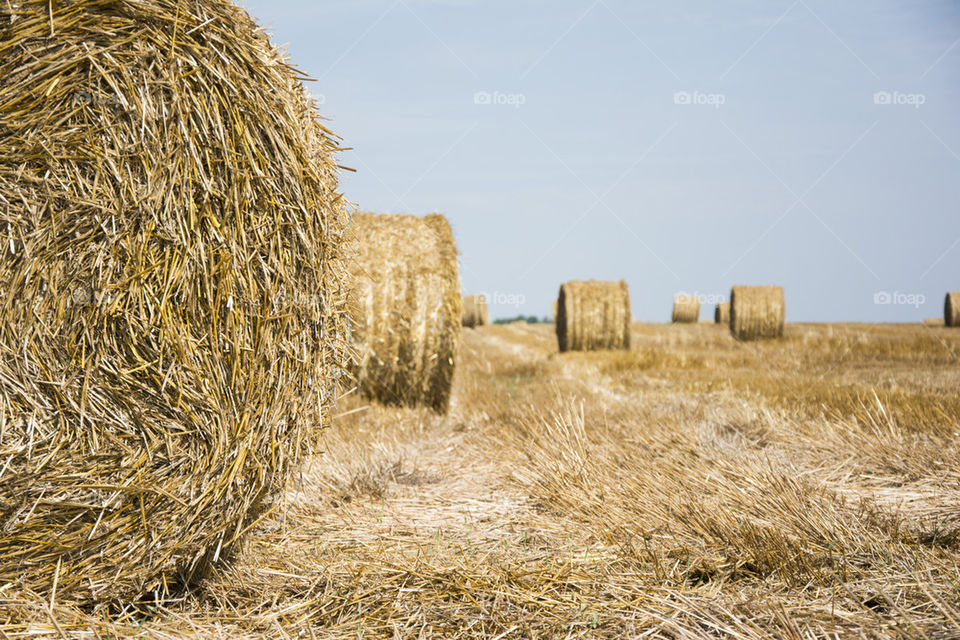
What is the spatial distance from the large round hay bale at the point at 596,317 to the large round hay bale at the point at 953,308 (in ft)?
43.8

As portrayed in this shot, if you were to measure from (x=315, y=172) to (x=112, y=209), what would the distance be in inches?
29.8

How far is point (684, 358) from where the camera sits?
11047 millimetres

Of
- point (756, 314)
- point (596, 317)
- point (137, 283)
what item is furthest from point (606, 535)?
point (756, 314)

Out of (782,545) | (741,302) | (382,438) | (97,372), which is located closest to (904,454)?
(782,545)

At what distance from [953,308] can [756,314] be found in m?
8.70

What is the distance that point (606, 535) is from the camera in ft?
10.9

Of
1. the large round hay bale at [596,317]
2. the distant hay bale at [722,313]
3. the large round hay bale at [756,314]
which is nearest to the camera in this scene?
the large round hay bale at [596,317]

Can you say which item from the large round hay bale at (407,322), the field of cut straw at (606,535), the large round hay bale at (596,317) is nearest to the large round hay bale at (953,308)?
the large round hay bale at (596,317)

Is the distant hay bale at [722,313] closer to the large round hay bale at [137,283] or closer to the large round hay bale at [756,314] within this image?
the large round hay bale at [756,314]

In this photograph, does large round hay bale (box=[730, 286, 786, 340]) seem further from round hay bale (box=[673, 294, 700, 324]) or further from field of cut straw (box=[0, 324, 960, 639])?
field of cut straw (box=[0, 324, 960, 639])

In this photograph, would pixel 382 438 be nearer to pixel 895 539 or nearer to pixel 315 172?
pixel 315 172

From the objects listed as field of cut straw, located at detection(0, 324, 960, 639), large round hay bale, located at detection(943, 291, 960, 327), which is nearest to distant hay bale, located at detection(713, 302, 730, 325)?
large round hay bale, located at detection(943, 291, 960, 327)

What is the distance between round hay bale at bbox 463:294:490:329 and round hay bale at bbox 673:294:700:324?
6.40 m

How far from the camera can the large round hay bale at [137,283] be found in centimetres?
260
